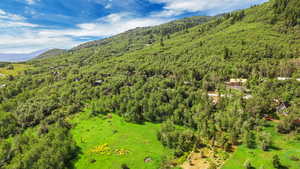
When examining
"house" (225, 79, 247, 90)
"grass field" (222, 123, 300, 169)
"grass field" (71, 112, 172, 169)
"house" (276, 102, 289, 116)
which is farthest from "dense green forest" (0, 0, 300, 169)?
"grass field" (71, 112, 172, 169)

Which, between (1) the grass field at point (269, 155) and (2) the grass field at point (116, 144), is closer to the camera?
(1) the grass field at point (269, 155)

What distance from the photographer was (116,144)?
69812 millimetres

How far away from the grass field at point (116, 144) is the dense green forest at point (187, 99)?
4295 mm

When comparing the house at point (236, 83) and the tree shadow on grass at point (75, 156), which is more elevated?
the house at point (236, 83)

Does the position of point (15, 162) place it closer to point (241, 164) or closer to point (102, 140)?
point (102, 140)

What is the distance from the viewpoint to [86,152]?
66.1 meters

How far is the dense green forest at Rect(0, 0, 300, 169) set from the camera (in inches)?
2361

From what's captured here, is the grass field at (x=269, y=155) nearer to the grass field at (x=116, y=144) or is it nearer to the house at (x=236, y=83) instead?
the grass field at (x=116, y=144)

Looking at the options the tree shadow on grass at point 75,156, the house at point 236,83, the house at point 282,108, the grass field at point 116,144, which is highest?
the house at point 236,83

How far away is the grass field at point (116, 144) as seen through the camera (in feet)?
189

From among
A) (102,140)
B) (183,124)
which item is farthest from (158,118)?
(102,140)

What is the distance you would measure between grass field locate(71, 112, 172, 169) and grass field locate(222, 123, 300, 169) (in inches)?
915

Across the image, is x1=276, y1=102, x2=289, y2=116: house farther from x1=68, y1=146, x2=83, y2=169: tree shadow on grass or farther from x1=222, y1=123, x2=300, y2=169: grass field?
x1=68, y1=146, x2=83, y2=169: tree shadow on grass

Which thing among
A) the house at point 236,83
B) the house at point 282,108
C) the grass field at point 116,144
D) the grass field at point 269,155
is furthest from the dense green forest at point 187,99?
the grass field at point 116,144
